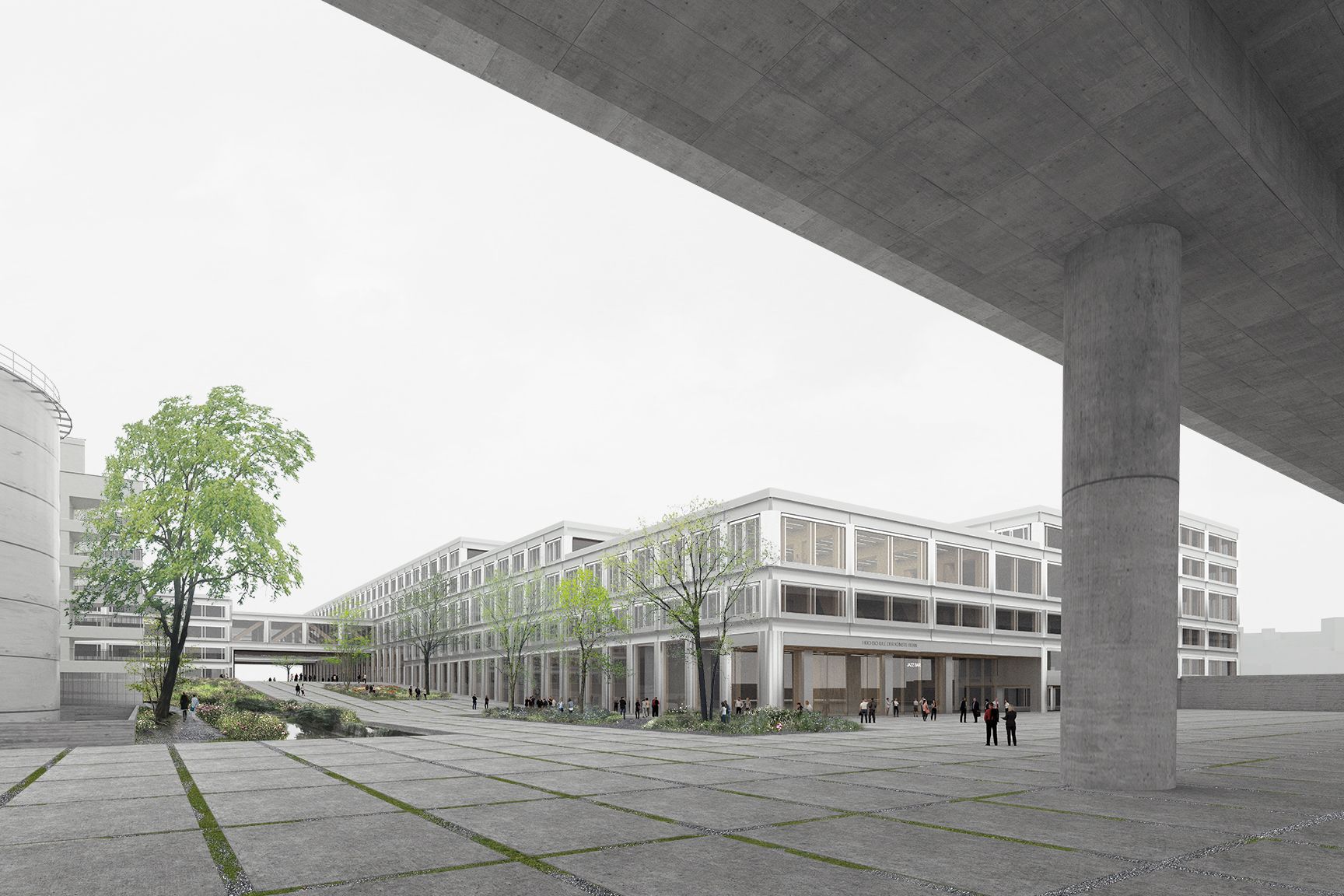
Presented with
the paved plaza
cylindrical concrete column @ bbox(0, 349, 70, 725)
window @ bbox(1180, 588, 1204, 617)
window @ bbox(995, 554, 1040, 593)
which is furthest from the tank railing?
window @ bbox(1180, 588, 1204, 617)

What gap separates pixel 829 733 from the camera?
35.6 meters

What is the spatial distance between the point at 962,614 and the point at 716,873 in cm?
5899

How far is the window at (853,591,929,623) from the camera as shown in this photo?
190ft

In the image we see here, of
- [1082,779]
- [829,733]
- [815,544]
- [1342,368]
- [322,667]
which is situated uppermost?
[1342,368]

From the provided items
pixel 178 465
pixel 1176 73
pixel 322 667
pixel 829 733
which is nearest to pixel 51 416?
pixel 178 465

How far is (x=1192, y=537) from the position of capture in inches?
3519

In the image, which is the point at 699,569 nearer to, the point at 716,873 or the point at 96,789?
the point at 96,789

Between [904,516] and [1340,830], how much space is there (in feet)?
166

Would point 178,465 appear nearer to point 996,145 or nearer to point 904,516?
point 996,145

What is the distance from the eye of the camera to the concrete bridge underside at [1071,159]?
37.9 ft

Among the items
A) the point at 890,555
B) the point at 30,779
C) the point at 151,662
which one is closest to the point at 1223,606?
the point at 890,555

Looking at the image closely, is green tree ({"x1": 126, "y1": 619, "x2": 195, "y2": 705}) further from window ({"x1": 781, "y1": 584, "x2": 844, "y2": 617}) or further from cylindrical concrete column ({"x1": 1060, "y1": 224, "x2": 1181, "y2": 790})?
cylindrical concrete column ({"x1": 1060, "y1": 224, "x2": 1181, "y2": 790})

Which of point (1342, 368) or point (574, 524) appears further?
point (574, 524)

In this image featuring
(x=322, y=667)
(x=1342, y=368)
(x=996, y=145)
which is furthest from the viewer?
(x=322, y=667)
